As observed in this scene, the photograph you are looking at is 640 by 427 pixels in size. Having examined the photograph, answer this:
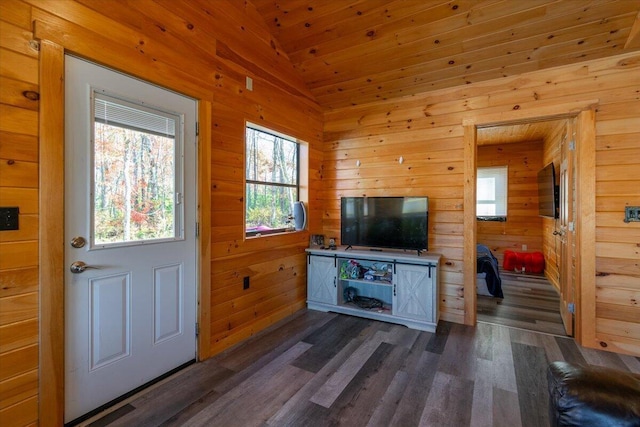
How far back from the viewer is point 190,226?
7.56 feet

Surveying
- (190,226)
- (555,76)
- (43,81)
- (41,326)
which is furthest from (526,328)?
(43,81)

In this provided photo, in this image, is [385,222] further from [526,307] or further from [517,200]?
[517,200]

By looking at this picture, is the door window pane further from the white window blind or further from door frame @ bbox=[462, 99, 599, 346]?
door frame @ bbox=[462, 99, 599, 346]

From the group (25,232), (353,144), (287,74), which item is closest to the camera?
(25,232)

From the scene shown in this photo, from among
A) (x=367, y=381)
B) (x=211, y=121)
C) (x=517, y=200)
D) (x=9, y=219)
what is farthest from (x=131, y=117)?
(x=517, y=200)

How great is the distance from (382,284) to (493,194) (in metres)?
4.50

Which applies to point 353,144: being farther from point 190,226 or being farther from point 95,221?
point 95,221

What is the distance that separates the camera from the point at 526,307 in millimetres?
3732

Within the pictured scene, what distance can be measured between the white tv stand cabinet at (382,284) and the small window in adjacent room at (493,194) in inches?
152

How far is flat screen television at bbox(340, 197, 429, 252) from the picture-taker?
3.19 metres

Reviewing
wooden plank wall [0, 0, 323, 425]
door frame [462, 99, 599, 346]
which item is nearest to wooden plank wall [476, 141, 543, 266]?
door frame [462, 99, 599, 346]

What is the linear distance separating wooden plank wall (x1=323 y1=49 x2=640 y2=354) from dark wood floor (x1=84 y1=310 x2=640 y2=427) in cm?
56

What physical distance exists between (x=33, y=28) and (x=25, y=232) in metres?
1.03

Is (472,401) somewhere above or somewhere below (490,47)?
below
